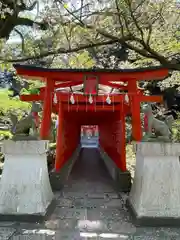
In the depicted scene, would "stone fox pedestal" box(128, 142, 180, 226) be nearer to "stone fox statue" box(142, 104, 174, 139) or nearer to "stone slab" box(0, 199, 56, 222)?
"stone fox statue" box(142, 104, 174, 139)

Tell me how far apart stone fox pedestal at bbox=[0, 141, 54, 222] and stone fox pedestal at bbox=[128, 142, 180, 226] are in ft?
6.21

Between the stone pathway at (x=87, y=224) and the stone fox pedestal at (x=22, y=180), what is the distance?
312 mm

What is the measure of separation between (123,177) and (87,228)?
341cm

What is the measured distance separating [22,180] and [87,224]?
1.46 meters

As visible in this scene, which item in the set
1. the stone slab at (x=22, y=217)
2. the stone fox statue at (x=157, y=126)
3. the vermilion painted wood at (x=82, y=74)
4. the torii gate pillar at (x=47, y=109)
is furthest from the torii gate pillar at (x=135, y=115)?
the stone slab at (x=22, y=217)

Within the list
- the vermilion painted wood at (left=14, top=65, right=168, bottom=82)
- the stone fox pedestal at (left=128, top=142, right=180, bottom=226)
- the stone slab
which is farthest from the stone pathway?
the vermilion painted wood at (left=14, top=65, right=168, bottom=82)

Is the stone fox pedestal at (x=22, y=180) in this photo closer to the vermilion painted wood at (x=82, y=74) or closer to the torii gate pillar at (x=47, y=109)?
the torii gate pillar at (x=47, y=109)

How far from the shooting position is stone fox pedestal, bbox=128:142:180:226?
5031 millimetres

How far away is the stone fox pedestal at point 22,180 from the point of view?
5.16 m

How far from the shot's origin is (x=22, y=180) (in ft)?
17.2

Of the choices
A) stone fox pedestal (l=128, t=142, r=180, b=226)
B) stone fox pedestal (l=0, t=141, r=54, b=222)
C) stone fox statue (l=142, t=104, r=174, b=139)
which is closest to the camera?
stone fox pedestal (l=128, t=142, r=180, b=226)

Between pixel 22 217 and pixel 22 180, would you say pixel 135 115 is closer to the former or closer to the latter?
pixel 22 180

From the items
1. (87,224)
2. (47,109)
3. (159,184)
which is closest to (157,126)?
(159,184)

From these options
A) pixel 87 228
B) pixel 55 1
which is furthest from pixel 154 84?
pixel 87 228
